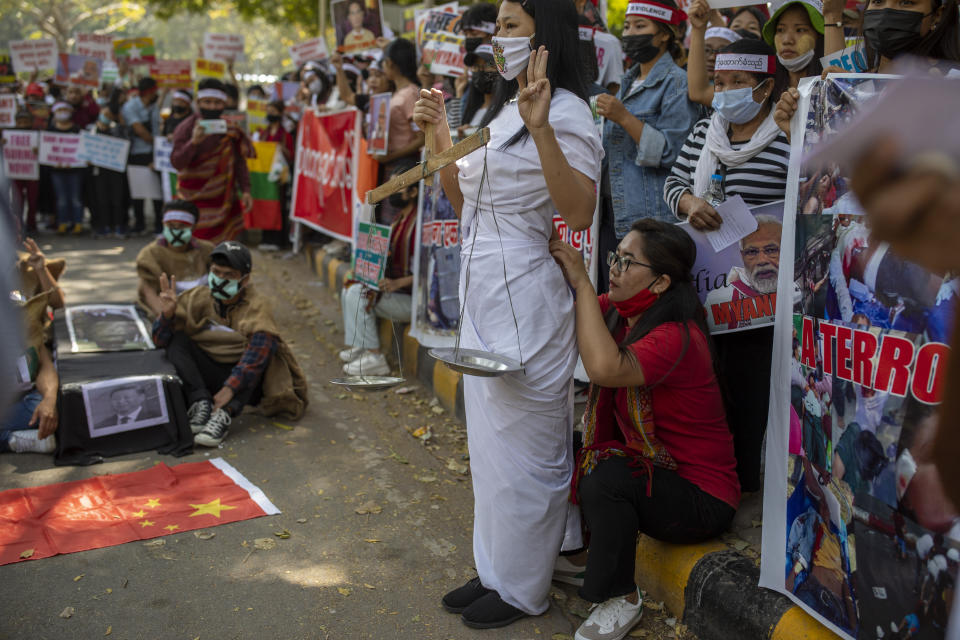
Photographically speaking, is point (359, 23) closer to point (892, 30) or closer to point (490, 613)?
point (892, 30)

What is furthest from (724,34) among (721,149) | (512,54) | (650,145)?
(512,54)

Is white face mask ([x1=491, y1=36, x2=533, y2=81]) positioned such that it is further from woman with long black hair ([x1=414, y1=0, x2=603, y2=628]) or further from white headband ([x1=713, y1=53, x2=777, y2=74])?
white headband ([x1=713, y1=53, x2=777, y2=74])

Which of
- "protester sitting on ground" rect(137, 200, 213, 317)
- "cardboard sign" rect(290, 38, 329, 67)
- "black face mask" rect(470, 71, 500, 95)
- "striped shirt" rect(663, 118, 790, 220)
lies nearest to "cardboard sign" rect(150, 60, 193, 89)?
"cardboard sign" rect(290, 38, 329, 67)

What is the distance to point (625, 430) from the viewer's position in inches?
126

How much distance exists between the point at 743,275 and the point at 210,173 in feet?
19.5

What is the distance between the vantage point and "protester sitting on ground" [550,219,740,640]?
293 cm

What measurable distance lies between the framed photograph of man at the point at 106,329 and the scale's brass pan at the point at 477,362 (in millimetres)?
3125

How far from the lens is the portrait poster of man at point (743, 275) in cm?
318

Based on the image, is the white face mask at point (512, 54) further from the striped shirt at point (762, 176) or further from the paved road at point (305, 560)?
the paved road at point (305, 560)

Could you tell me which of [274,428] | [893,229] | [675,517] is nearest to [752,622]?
[675,517]

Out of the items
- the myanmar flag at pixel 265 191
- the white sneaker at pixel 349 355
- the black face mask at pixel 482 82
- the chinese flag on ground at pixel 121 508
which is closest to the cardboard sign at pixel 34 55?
the myanmar flag at pixel 265 191

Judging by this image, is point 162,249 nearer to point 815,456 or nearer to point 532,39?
point 532,39

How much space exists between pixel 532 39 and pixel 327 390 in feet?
12.2

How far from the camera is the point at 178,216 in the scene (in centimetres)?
591
